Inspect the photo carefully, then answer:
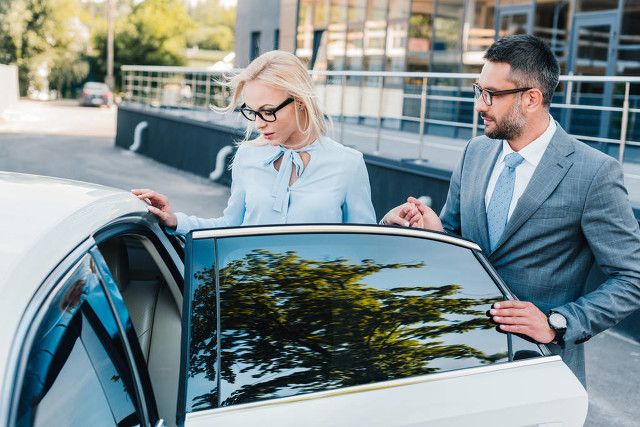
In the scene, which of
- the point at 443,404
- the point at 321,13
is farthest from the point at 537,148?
the point at 321,13

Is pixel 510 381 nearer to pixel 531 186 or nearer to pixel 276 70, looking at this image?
pixel 531 186

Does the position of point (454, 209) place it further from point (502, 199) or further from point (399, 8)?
point (399, 8)

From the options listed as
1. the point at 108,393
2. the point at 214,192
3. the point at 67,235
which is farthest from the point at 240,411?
the point at 214,192

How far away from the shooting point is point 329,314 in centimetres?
179

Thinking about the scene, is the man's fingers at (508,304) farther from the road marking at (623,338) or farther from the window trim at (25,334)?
the road marking at (623,338)

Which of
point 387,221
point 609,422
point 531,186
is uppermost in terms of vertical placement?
point 531,186

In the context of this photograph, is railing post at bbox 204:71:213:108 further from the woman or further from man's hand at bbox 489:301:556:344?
man's hand at bbox 489:301:556:344

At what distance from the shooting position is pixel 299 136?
2678 millimetres

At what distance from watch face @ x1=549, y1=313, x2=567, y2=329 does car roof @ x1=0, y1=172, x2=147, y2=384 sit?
1.24 metres

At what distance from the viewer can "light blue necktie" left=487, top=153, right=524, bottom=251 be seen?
7.68 ft

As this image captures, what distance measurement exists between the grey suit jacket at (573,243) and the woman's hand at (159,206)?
Answer: 1.05 meters

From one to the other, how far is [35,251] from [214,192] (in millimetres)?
11178

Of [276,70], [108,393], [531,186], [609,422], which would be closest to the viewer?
[108,393]

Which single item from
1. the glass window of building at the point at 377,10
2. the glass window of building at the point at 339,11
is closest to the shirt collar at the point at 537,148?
the glass window of building at the point at 377,10
